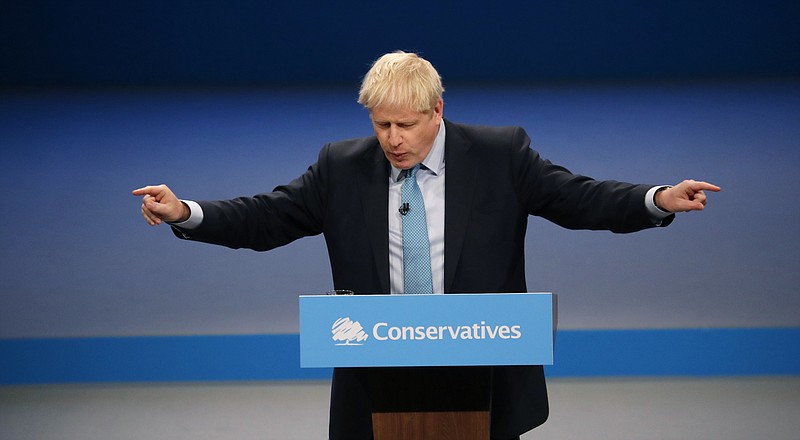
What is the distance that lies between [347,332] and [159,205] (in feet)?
1.83

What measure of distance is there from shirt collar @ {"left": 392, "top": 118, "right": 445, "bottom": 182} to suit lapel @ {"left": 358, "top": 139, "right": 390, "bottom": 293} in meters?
0.02

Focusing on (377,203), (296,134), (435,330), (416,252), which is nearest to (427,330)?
(435,330)

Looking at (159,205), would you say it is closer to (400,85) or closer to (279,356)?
(400,85)

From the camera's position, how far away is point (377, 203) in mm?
2088

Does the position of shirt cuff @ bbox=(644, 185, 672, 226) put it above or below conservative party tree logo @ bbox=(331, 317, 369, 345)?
above

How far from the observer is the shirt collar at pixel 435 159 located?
212 cm

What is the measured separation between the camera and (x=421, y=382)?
1.82m

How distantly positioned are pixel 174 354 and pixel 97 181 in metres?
1.15

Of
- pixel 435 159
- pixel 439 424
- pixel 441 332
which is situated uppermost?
pixel 435 159

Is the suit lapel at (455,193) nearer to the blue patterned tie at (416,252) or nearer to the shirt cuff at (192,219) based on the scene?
the blue patterned tie at (416,252)

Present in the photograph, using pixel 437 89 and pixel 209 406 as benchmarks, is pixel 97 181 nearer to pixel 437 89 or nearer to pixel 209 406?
pixel 209 406

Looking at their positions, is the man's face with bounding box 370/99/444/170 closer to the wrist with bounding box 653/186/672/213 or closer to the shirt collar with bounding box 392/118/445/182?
the shirt collar with bounding box 392/118/445/182

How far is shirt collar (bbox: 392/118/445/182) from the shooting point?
2.12 m

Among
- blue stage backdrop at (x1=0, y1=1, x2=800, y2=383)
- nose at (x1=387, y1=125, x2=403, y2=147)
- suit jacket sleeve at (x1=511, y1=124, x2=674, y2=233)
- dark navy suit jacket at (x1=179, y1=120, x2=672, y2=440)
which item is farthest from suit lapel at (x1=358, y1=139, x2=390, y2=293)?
blue stage backdrop at (x1=0, y1=1, x2=800, y2=383)
